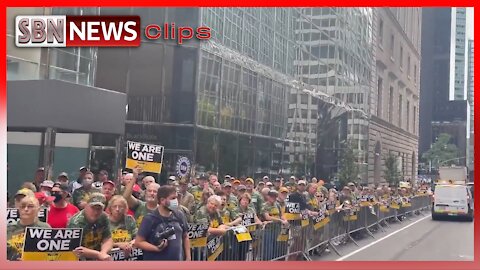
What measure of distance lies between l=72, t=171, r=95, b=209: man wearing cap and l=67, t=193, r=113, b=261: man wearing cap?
1.9 inches

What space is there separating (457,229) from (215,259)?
2020 mm

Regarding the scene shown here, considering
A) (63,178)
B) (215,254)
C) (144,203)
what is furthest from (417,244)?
(63,178)

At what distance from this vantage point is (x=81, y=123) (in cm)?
391

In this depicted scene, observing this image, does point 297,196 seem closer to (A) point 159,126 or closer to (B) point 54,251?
(A) point 159,126

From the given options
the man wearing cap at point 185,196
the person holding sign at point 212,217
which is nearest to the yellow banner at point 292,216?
the person holding sign at point 212,217

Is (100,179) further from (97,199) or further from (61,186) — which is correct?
(61,186)

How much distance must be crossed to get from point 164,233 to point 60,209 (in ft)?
2.77

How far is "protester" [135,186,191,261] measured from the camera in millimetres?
4090

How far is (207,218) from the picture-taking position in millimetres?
4238

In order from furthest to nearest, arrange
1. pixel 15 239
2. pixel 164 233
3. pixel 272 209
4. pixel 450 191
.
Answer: pixel 272 209
pixel 450 191
pixel 164 233
pixel 15 239

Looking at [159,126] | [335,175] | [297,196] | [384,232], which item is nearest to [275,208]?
[297,196]

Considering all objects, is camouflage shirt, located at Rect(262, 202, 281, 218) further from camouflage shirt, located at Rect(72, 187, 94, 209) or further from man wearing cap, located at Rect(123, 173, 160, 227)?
camouflage shirt, located at Rect(72, 187, 94, 209)

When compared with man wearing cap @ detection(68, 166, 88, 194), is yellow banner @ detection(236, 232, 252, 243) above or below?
below

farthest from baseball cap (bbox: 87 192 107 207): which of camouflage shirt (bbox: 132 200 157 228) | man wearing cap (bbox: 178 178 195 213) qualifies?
man wearing cap (bbox: 178 178 195 213)
